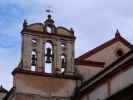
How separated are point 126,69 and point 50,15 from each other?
9.20 meters

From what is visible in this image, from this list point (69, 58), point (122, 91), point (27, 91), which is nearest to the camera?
point (122, 91)

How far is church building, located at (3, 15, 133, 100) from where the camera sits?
3133cm

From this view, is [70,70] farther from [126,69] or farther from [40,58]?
[126,69]

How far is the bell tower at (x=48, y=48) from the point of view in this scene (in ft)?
107

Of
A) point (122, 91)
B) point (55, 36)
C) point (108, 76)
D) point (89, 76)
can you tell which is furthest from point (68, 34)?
point (122, 91)

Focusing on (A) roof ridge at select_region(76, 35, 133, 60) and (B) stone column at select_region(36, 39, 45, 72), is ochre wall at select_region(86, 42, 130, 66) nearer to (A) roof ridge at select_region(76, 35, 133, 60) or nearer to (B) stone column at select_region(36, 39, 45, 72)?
(A) roof ridge at select_region(76, 35, 133, 60)

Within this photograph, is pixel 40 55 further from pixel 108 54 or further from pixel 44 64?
pixel 108 54

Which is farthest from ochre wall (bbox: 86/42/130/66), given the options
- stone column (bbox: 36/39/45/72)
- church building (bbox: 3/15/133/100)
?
stone column (bbox: 36/39/45/72)

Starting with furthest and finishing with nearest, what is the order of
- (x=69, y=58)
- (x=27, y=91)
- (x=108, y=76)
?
(x=69, y=58), (x=27, y=91), (x=108, y=76)

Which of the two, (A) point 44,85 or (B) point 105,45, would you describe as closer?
(A) point 44,85

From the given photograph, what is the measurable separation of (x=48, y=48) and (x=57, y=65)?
1438 mm

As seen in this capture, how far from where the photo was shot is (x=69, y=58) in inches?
1313


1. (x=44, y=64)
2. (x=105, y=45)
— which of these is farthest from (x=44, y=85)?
(x=105, y=45)

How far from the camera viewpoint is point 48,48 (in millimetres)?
33469
